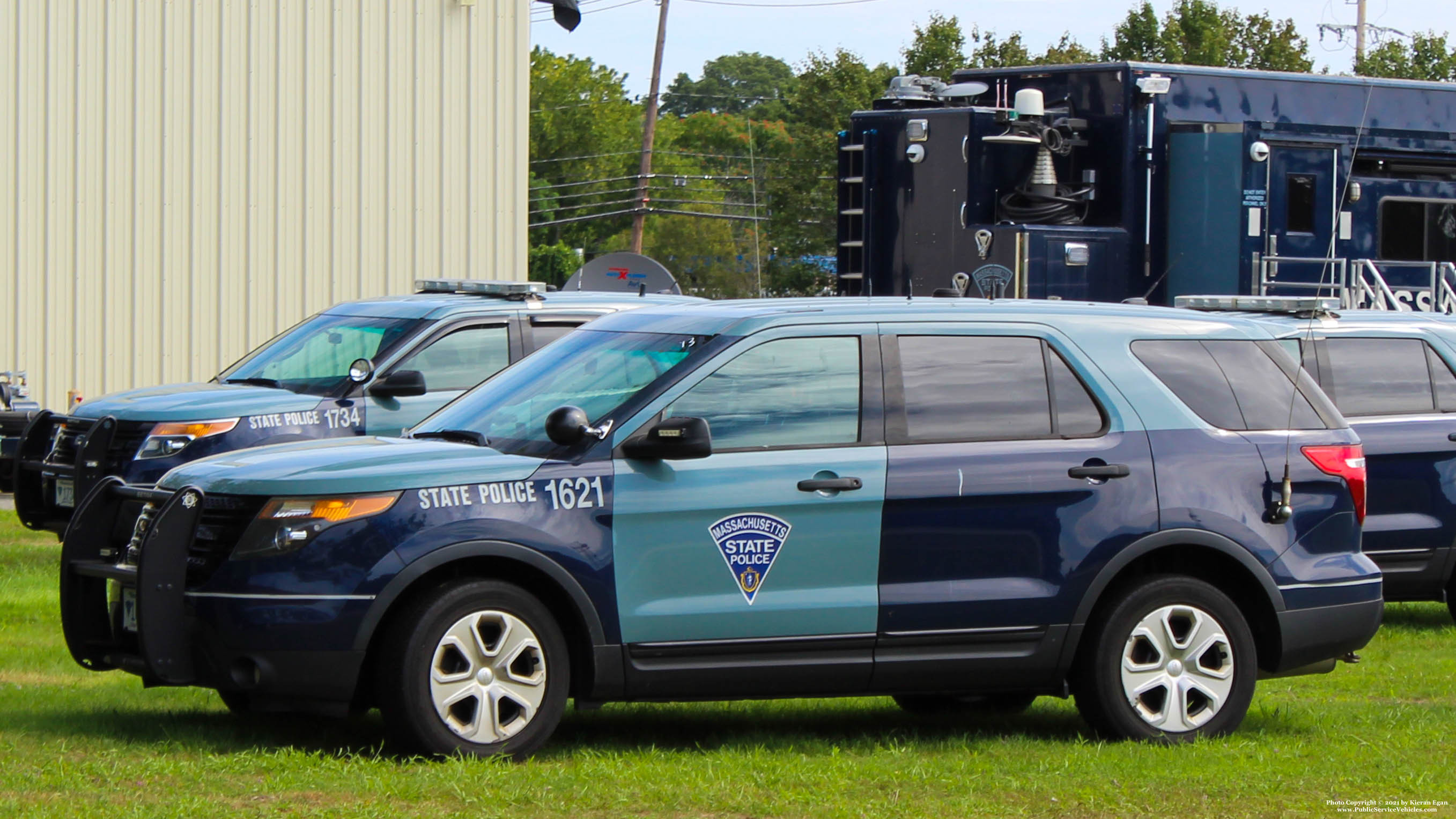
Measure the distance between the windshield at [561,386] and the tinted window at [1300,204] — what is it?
390 inches

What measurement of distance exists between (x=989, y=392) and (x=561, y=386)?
5.35ft

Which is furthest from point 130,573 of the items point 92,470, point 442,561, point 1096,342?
point 92,470

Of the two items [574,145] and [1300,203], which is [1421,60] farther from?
[574,145]

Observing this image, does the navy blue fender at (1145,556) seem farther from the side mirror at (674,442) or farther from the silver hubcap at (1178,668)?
the side mirror at (674,442)

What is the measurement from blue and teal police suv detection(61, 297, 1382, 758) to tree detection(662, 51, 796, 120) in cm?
9362

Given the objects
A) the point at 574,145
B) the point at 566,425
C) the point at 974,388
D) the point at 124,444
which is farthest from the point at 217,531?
the point at 574,145

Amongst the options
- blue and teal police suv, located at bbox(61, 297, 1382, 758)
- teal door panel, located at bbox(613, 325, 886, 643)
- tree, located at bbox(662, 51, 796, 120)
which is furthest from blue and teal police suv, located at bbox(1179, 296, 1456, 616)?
tree, located at bbox(662, 51, 796, 120)

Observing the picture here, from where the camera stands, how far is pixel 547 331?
11750 mm

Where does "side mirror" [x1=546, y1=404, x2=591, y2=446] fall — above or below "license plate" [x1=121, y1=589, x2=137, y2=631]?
above

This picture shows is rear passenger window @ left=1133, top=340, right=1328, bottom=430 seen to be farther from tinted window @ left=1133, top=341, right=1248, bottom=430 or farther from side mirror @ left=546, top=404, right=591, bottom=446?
side mirror @ left=546, top=404, right=591, bottom=446

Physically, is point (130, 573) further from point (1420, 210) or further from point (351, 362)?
point (1420, 210)

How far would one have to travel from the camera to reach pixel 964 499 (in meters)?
7.13

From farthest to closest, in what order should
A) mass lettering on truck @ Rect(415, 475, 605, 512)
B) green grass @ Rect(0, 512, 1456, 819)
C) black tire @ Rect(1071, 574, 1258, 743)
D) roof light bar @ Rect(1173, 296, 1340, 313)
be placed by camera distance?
roof light bar @ Rect(1173, 296, 1340, 313) < black tire @ Rect(1071, 574, 1258, 743) < mass lettering on truck @ Rect(415, 475, 605, 512) < green grass @ Rect(0, 512, 1456, 819)

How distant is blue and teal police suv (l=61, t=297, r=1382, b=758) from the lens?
21.4ft
